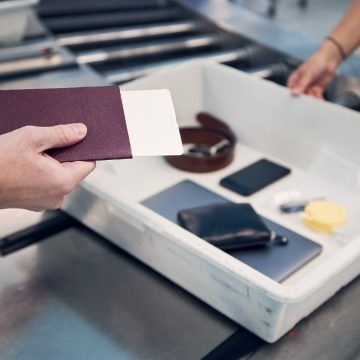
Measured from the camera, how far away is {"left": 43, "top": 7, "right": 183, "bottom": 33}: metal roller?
181cm

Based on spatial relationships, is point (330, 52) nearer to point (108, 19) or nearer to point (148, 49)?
point (148, 49)

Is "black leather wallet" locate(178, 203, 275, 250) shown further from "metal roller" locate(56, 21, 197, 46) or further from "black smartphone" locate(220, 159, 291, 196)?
"metal roller" locate(56, 21, 197, 46)

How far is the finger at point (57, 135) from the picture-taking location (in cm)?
63

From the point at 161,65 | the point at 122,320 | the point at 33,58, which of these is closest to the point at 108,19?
the point at 161,65

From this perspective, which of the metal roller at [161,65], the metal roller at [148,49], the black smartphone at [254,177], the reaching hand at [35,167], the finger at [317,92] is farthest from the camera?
the metal roller at [148,49]

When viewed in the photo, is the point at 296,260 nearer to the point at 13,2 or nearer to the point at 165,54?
the point at 13,2

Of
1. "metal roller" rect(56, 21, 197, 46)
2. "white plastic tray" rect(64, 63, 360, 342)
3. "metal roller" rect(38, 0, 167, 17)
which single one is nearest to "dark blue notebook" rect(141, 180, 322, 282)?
"white plastic tray" rect(64, 63, 360, 342)

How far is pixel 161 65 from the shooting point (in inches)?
63.6

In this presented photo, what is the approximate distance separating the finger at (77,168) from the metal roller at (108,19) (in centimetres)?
128

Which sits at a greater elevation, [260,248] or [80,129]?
[80,129]

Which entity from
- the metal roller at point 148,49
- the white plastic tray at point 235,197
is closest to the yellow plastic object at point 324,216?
the white plastic tray at point 235,197

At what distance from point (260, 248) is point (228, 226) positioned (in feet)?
0.21

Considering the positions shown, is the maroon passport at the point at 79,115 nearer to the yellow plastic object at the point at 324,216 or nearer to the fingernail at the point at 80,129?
the fingernail at the point at 80,129

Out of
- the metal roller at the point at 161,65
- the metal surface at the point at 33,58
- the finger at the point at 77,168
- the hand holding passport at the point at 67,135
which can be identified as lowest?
the metal roller at the point at 161,65
